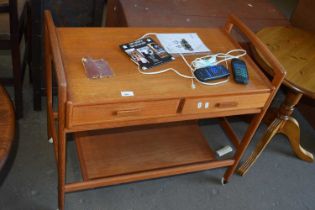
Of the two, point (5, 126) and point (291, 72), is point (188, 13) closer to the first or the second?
point (291, 72)

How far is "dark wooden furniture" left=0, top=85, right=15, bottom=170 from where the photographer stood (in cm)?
83

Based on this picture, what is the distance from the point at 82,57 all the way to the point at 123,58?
152 mm

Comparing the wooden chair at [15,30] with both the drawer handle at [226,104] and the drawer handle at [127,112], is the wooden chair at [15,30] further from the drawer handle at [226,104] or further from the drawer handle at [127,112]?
the drawer handle at [226,104]

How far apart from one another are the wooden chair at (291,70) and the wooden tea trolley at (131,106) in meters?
0.21

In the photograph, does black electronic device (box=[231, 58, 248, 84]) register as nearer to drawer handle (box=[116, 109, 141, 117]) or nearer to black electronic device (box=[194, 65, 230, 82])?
black electronic device (box=[194, 65, 230, 82])

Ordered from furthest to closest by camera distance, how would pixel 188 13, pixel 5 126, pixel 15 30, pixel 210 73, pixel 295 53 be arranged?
1. pixel 188 13
2. pixel 295 53
3. pixel 15 30
4. pixel 210 73
5. pixel 5 126

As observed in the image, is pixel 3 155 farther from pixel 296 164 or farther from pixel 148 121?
pixel 296 164

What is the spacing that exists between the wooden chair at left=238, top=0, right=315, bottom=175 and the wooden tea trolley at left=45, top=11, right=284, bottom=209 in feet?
0.69

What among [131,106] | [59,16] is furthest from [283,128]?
[59,16]

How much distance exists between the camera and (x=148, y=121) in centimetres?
129

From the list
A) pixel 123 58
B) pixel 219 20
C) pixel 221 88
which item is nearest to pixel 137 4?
pixel 219 20

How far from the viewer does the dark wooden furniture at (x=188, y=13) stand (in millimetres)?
1922

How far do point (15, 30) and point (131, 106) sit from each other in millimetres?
716

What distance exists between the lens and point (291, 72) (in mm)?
1663
